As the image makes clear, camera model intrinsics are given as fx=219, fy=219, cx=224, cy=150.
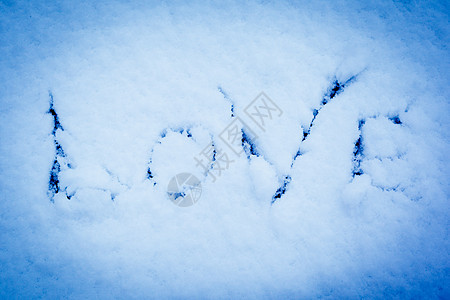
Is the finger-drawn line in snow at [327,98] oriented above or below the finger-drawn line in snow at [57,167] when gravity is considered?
below

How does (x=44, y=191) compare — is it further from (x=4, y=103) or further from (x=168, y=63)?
(x=168, y=63)

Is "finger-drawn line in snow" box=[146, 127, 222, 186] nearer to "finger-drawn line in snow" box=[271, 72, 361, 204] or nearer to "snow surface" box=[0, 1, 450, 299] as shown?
"snow surface" box=[0, 1, 450, 299]

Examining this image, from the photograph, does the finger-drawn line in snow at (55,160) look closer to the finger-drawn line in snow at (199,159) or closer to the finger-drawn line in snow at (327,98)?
the finger-drawn line in snow at (199,159)

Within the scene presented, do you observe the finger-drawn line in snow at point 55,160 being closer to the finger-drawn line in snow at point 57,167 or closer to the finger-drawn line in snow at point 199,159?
the finger-drawn line in snow at point 57,167

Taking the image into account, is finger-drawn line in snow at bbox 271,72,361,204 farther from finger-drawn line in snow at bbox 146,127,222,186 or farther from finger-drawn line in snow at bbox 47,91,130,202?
finger-drawn line in snow at bbox 47,91,130,202

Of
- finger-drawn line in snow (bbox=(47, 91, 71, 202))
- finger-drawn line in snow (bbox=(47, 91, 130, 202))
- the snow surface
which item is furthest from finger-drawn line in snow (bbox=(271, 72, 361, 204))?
finger-drawn line in snow (bbox=(47, 91, 71, 202))

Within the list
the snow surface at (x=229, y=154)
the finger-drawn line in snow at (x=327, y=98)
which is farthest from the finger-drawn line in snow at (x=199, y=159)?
the finger-drawn line in snow at (x=327, y=98)

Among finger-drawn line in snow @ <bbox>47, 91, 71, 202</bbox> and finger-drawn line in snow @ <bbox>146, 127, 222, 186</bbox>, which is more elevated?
finger-drawn line in snow @ <bbox>47, 91, 71, 202</bbox>

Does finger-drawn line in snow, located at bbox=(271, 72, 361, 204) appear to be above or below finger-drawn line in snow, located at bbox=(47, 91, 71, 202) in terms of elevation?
below

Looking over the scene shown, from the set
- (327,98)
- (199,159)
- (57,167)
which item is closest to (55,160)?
(57,167)

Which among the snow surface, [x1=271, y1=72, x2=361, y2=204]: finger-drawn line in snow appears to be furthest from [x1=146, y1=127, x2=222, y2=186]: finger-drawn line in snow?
[x1=271, y1=72, x2=361, y2=204]: finger-drawn line in snow
